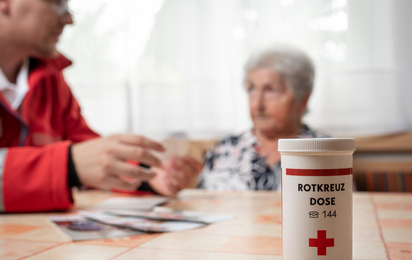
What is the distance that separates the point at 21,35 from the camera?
1169 millimetres

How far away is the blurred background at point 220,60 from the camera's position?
1.53 meters

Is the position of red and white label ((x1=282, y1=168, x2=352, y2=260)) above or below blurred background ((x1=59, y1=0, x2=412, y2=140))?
below

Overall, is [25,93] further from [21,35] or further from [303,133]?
[303,133]

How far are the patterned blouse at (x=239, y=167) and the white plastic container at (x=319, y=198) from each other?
39.9 inches

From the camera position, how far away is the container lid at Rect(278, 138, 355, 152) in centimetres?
34

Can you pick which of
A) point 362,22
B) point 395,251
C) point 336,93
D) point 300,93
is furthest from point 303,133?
point 395,251

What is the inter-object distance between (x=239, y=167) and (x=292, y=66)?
18.5 inches

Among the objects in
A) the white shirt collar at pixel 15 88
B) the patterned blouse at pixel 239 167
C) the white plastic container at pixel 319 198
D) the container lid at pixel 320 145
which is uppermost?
the white shirt collar at pixel 15 88

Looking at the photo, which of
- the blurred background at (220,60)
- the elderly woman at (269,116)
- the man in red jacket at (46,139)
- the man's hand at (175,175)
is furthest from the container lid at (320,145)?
the blurred background at (220,60)

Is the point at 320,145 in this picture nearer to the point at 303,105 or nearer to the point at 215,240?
the point at 215,240

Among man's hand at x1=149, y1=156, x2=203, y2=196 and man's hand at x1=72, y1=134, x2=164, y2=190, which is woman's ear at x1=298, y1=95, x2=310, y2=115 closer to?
man's hand at x1=149, y1=156, x2=203, y2=196

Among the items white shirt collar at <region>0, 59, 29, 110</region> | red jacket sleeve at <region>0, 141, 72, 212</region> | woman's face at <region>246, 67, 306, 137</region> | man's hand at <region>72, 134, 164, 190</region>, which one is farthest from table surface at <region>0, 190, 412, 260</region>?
woman's face at <region>246, 67, 306, 137</region>

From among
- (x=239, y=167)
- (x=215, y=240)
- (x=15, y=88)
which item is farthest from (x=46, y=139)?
(x=215, y=240)

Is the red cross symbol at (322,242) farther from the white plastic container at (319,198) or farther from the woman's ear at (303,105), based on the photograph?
the woman's ear at (303,105)
